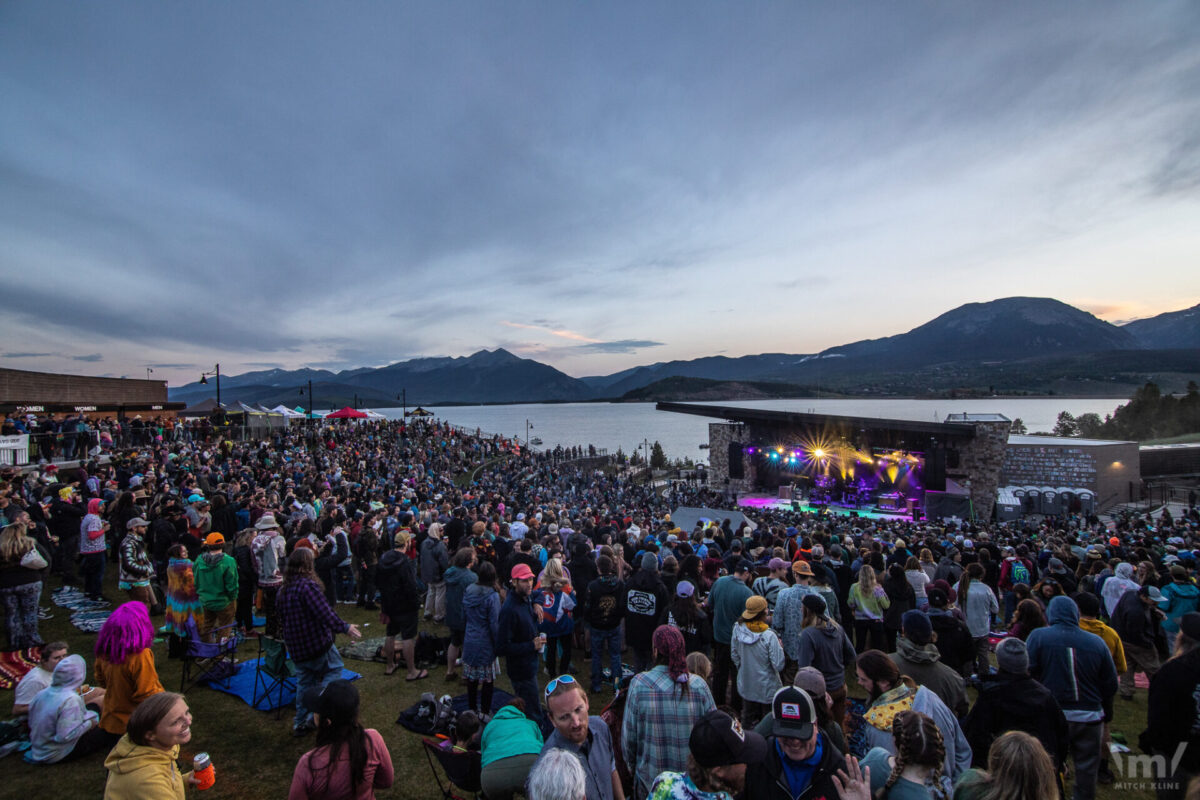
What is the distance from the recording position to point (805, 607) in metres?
3.96

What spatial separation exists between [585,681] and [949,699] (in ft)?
11.8

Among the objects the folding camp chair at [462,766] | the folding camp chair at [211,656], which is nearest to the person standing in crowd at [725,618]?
the folding camp chair at [462,766]

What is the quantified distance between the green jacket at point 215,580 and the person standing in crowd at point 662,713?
459 cm

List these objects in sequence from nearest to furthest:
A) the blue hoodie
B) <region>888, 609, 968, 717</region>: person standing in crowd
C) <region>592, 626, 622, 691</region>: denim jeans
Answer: <region>888, 609, 968, 717</region>: person standing in crowd → the blue hoodie → <region>592, 626, 622, 691</region>: denim jeans

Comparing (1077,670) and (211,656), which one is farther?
(211,656)

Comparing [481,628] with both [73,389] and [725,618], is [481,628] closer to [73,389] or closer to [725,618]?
[725,618]

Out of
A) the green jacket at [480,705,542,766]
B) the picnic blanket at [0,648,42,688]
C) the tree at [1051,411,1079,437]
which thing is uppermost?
the green jacket at [480,705,542,766]

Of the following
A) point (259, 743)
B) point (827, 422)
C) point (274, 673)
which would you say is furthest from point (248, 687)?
point (827, 422)

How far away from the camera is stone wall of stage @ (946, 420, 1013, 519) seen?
64.0ft

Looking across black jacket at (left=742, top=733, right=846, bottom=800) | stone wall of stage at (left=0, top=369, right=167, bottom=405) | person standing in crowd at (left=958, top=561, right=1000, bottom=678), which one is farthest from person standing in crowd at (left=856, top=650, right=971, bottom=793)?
stone wall of stage at (left=0, top=369, right=167, bottom=405)

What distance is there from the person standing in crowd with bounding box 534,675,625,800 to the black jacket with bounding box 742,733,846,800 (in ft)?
2.30

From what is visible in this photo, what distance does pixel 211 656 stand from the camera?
209 inches

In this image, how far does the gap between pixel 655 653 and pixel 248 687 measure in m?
4.51

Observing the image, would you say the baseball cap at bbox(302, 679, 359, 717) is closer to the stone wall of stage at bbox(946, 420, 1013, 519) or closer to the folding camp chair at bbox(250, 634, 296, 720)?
the folding camp chair at bbox(250, 634, 296, 720)
